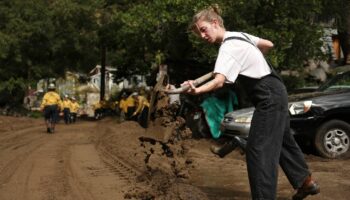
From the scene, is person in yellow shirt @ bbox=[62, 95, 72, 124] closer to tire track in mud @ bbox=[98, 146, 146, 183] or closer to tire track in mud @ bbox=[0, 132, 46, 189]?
tire track in mud @ bbox=[0, 132, 46, 189]

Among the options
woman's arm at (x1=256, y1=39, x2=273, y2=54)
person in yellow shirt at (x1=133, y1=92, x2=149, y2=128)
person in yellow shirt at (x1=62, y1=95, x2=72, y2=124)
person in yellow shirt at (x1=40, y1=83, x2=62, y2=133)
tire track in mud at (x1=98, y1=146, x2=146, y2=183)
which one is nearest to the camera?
woman's arm at (x1=256, y1=39, x2=273, y2=54)

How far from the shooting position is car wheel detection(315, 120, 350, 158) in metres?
10.4

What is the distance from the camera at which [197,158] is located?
1116 centimetres

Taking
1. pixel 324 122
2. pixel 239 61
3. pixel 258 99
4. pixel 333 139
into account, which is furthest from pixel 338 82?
pixel 239 61

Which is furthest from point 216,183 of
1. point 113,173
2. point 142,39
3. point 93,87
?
point 93,87

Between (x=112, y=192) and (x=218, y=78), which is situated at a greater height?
(x=218, y=78)

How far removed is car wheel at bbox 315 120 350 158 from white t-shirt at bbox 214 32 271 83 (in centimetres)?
551

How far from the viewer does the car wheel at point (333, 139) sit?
10391 mm

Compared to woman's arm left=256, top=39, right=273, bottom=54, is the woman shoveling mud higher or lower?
lower

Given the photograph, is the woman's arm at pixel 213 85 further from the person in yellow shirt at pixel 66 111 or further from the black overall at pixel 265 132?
the person in yellow shirt at pixel 66 111

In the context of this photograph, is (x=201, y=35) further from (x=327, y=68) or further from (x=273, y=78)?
(x=327, y=68)

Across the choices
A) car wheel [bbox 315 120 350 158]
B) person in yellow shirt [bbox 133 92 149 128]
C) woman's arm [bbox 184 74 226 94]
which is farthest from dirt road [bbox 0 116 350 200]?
person in yellow shirt [bbox 133 92 149 128]

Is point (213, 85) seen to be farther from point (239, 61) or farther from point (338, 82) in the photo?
point (338, 82)

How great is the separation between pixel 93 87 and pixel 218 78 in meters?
69.7
